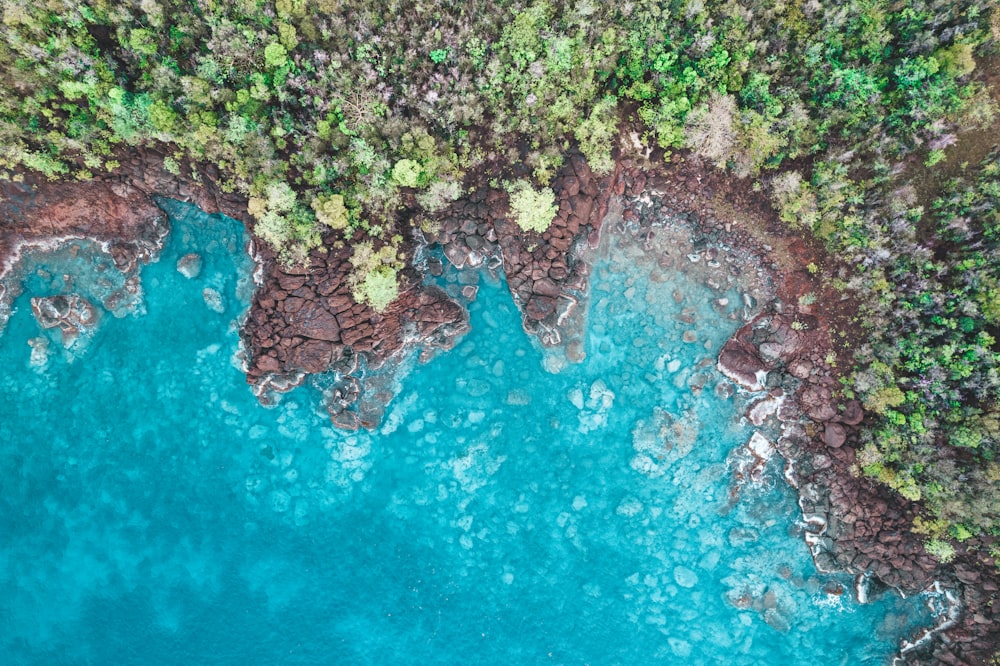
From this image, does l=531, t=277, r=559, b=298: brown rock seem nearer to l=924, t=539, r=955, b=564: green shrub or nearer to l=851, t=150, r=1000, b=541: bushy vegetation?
l=851, t=150, r=1000, b=541: bushy vegetation

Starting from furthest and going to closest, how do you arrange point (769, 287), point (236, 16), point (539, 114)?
→ point (769, 287) → point (539, 114) → point (236, 16)

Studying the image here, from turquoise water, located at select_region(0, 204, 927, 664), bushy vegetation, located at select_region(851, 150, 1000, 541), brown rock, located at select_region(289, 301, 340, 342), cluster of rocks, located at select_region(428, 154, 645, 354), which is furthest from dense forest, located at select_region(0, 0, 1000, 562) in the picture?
turquoise water, located at select_region(0, 204, 927, 664)

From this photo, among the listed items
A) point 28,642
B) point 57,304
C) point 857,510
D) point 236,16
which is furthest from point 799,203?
point 28,642

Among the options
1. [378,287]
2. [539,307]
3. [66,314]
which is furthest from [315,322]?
[66,314]

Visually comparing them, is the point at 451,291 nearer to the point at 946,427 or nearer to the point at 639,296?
the point at 639,296

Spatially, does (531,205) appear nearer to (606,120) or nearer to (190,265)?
(606,120)

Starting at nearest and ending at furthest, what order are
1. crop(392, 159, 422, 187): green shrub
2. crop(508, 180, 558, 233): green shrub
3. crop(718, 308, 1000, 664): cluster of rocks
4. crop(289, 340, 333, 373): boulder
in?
crop(392, 159, 422, 187): green shrub → crop(508, 180, 558, 233): green shrub → crop(718, 308, 1000, 664): cluster of rocks → crop(289, 340, 333, 373): boulder

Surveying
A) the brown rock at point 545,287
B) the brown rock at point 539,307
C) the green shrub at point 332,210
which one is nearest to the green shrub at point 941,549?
the brown rock at point 539,307
